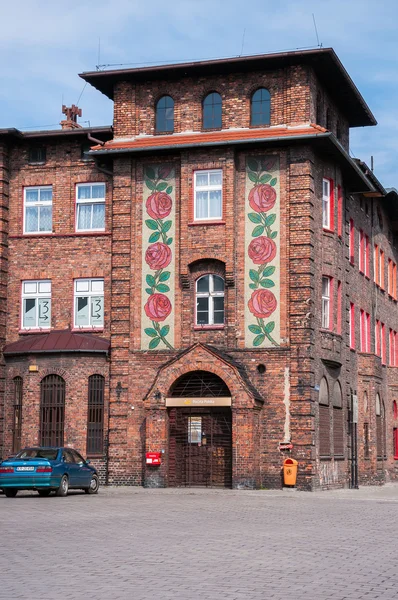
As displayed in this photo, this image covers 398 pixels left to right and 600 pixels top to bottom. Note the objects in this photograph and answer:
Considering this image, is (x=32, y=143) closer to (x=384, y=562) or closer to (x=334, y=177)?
(x=334, y=177)

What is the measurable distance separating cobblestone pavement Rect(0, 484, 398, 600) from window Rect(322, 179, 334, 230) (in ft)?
45.0

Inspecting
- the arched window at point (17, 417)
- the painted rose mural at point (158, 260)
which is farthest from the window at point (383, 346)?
the arched window at point (17, 417)

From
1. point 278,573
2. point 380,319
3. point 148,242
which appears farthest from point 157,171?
point 278,573

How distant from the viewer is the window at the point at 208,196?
3500cm

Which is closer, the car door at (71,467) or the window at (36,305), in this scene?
the car door at (71,467)

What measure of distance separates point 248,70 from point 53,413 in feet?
43.9

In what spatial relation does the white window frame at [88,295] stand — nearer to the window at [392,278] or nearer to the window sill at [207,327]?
the window sill at [207,327]

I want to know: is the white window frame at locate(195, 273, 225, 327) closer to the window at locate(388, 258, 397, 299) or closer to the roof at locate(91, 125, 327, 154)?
the roof at locate(91, 125, 327, 154)

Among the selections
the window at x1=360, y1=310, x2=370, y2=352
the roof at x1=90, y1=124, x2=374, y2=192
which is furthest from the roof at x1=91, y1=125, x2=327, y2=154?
the window at x1=360, y1=310, x2=370, y2=352

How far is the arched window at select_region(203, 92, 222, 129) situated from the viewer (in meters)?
35.8

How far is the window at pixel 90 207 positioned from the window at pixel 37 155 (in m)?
1.78

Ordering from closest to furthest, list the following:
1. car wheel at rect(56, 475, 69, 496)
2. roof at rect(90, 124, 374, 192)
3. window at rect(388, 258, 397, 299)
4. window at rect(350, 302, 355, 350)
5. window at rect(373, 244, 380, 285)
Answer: car wheel at rect(56, 475, 69, 496), roof at rect(90, 124, 374, 192), window at rect(350, 302, 355, 350), window at rect(373, 244, 380, 285), window at rect(388, 258, 397, 299)

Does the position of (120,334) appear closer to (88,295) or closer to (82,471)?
(88,295)

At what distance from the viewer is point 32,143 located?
38.2 m
